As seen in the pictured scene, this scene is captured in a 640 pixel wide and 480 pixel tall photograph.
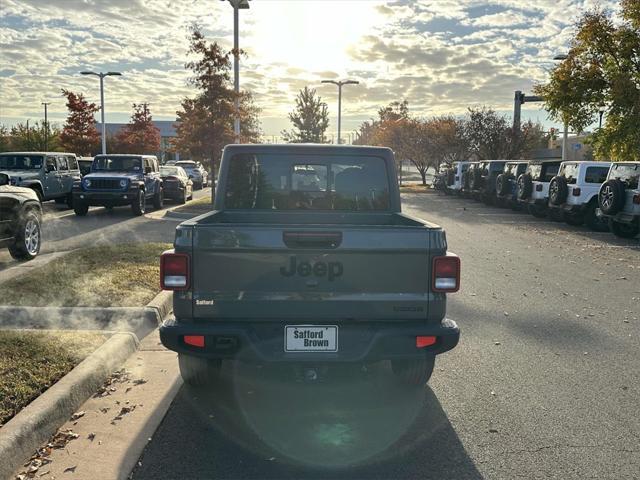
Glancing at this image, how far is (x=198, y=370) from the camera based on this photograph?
447 centimetres

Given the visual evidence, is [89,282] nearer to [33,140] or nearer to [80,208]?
[80,208]

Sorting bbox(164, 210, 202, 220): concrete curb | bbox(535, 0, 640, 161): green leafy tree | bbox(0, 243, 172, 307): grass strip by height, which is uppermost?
bbox(535, 0, 640, 161): green leafy tree

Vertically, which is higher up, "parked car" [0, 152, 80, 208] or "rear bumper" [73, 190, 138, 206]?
"parked car" [0, 152, 80, 208]

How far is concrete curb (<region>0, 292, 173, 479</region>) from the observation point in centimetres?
344

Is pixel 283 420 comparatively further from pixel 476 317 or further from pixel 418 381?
pixel 476 317

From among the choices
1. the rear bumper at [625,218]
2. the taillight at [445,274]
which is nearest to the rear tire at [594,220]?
the rear bumper at [625,218]

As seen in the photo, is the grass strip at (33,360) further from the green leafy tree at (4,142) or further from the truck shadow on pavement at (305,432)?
the green leafy tree at (4,142)

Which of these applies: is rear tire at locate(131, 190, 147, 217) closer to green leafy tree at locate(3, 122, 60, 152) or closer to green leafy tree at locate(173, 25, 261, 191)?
green leafy tree at locate(173, 25, 261, 191)

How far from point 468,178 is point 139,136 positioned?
114 feet

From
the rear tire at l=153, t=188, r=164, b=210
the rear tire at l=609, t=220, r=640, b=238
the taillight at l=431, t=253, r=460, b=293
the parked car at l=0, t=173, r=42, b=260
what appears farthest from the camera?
the rear tire at l=153, t=188, r=164, b=210

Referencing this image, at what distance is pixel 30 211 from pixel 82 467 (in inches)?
323

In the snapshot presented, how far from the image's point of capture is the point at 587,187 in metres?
16.9

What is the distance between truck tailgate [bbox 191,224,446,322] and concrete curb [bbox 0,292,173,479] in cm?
115

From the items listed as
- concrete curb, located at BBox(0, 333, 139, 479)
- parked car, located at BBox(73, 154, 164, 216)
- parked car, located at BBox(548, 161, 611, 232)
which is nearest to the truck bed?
concrete curb, located at BBox(0, 333, 139, 479)
